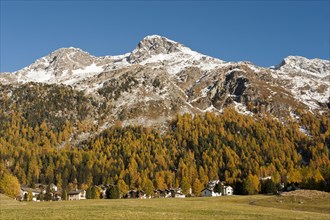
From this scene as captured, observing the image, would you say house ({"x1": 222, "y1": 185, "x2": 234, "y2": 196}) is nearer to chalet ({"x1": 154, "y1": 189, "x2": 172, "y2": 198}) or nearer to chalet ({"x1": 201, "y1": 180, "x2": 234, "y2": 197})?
chalet ({"x1": 201, "y1": 180, "x2": 234, "y2": 197})

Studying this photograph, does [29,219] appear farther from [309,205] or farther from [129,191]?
[129,191]

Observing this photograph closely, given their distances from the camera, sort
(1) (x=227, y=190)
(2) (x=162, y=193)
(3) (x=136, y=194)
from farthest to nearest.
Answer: (2) (x=162, y=193), (1) (x=227, y=190), (3) (x=136, y=194)

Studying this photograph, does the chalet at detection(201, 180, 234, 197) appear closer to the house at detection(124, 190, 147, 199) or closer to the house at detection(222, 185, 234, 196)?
the house at detection(222, 185, 234, 196)

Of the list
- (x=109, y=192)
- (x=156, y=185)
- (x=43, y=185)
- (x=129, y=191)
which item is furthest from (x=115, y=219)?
(x=43, y=185)

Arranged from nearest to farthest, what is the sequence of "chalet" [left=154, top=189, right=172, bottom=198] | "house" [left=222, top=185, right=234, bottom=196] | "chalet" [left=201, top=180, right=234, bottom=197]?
1. "chalet" [left=201, top=180, right=234, bottom=197]
2. "house" [left=222, top=185, right=234, bottom=196]
3. "chalet" [left=154, top=189, right=172, bottom=198]

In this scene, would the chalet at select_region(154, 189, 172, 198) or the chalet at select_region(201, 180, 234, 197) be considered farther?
the chalet at select_region(154, 189, 172, 198)

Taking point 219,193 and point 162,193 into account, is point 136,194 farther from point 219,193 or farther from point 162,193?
point 219,193

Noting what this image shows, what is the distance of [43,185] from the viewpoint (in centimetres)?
19425

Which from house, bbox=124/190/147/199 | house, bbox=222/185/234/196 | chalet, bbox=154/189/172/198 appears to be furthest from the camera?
chalet, bbox=154/189/172/198

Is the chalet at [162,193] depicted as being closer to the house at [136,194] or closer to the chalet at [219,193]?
the house at [136,194]

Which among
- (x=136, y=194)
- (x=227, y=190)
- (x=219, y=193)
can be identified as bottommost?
(x=136, y=194)

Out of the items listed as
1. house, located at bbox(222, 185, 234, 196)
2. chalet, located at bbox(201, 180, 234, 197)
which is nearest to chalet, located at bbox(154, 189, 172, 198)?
chalet, located at bbox(201, 180, 234, 197)

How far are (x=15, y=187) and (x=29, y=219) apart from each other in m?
107

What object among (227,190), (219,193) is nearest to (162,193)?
(219,193)
